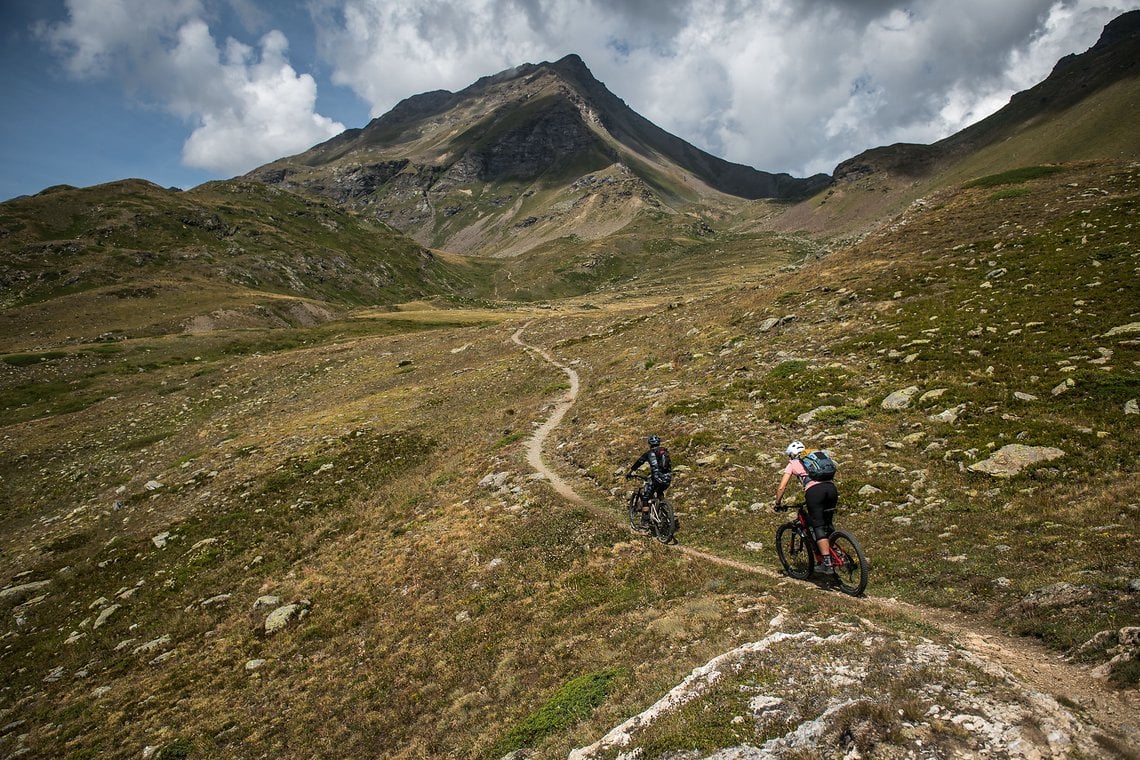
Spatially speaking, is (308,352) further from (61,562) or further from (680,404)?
(680,404)

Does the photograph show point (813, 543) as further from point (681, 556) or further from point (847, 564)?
point (681, 556)

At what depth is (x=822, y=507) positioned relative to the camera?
11.8m

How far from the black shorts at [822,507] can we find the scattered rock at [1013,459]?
5.64 m

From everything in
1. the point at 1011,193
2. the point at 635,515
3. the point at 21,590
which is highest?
the point at 1011,193

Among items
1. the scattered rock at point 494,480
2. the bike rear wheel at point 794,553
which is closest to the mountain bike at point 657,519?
the bike rear wheel at point 794,553

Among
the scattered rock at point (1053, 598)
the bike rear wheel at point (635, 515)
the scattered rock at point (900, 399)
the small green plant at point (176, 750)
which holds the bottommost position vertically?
the small green plant at point (176, 750)

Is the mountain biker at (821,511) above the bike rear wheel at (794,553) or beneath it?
above

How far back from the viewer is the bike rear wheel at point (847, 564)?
36.6ft

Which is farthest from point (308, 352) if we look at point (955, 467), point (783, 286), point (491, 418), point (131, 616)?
point (955, 467)

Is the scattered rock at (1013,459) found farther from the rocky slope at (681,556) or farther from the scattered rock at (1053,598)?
the scattered rock at (1053,598)

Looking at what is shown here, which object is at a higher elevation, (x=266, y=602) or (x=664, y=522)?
(x=664, y=522)

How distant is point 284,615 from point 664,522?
13.1m

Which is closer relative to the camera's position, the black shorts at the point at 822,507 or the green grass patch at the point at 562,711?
the green grass patch at the point at 562,711

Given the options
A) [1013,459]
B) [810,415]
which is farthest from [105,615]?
[1013,459]
